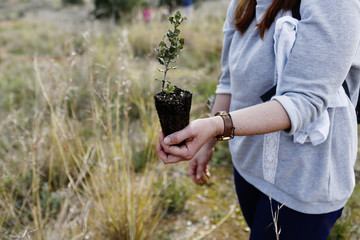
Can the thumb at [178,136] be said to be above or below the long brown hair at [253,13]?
below

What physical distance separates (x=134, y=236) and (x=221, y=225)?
72cm

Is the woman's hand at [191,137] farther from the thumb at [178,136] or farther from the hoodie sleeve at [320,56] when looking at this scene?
the hoodie sleeve at [320,56]

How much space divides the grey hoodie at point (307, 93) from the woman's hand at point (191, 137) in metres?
0.20

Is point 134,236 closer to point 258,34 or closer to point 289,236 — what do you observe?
point 289,236

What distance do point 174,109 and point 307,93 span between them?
378mm

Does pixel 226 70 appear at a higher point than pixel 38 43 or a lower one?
higher

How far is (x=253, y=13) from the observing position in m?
1.16

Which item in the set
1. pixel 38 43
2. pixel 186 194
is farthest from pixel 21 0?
pixel 186 194

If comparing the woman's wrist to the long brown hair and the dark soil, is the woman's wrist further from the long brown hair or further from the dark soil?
the long brown hair

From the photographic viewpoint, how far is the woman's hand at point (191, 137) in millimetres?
829

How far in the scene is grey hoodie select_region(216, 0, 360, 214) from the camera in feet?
2.64

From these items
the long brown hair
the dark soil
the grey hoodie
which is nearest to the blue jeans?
the grey hoodie

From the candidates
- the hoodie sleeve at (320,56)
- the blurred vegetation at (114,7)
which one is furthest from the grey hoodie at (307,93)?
the blurred vegetation at (114,7)

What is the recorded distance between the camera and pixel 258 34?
1086mm
